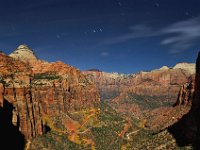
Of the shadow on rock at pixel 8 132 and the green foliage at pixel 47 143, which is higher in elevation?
the shadow on rock at pixel 8 132

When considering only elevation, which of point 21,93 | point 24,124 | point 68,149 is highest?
point 21,93

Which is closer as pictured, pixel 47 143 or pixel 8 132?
pixel 8 132

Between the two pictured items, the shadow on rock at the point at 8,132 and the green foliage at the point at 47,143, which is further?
the green foliage at the point at 47,143

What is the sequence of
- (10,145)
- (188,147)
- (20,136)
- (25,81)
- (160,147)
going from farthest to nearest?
(25,81) → (20,136) → (10,145) → (160,147) → (188,147)

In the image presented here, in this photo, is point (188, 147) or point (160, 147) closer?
point (188, 147)

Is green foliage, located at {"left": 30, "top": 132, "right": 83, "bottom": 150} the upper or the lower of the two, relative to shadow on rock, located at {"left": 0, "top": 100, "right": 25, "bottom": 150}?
lower

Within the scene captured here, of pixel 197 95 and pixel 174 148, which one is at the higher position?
pixel 197 95

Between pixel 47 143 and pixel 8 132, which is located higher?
pixel 8 132

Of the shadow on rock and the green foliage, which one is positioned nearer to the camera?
the shadow on rock

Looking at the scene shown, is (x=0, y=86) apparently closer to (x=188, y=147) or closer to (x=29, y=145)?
(x=29, y=145)

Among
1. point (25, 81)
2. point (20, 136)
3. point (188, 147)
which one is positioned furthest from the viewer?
point (25, 81)

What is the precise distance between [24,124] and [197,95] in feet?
282

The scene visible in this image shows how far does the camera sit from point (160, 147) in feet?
457

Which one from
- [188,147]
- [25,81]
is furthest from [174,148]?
[25,81]
